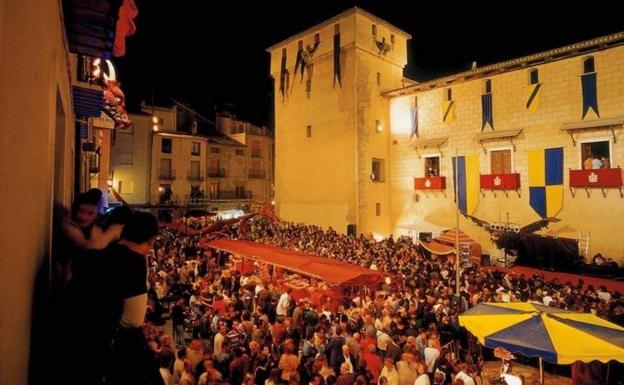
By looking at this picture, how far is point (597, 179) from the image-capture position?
19.8m

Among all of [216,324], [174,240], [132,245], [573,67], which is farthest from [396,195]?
[132,245]

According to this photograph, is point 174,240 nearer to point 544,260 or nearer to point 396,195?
point 396,195

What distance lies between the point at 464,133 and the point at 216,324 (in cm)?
2164

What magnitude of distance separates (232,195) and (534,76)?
31.9m

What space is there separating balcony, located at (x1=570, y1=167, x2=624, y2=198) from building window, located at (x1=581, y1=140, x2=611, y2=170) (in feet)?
1.56

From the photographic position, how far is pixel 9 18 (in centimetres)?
152

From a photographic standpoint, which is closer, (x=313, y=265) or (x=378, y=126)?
(x=313, y=265)

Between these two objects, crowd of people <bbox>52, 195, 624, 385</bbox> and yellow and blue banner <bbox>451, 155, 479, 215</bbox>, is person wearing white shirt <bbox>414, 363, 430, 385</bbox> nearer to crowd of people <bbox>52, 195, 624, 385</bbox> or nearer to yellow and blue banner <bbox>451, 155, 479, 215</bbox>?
crowd of people <bbox>52, 195, 624, 385</bbox>

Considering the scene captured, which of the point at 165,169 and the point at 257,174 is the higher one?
the point at 257,174

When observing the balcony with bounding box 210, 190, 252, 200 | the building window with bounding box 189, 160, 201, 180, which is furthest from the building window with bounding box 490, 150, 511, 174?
the building window with bounding box 189, 160, 201, 180

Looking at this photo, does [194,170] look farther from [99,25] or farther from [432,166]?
[99,25]

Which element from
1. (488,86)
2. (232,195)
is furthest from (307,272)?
(232,195)

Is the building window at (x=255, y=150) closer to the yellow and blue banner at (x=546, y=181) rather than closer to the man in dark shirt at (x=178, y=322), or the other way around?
the yellow and blue banner at (x=546, y=181)

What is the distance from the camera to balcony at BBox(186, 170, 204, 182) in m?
40.6
